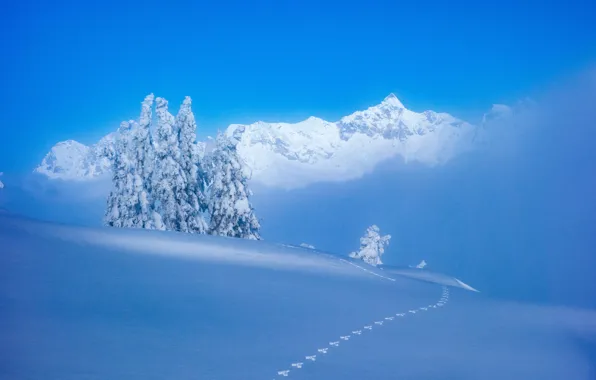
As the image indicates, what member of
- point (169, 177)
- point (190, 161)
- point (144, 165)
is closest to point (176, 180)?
point (169, 177)

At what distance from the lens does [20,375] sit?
756 cm

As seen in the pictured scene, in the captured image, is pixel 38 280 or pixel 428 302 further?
pixel 428 302

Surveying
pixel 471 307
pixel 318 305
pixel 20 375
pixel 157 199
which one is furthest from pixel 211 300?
pixel 157 199

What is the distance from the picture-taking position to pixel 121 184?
1588 inches

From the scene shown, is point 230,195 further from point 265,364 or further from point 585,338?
point 265,364

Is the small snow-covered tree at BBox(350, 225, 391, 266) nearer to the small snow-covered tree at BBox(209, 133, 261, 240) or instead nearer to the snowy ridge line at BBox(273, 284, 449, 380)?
the small snow-covered tree at BBox(209, 133, 261, 240)

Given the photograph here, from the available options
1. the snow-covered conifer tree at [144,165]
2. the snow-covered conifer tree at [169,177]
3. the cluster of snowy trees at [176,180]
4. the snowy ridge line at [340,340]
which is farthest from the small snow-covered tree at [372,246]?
the snowy ridge line at [340,340]

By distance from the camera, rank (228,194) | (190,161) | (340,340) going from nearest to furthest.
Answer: (340,340) → (228,194) → (190,161)

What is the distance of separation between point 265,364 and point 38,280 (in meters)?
6.24

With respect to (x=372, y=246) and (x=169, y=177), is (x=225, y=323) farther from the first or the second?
(x=372, y=246)

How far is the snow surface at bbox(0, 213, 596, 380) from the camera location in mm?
9102

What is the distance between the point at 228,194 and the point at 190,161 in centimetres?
387

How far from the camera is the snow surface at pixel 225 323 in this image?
9102mm

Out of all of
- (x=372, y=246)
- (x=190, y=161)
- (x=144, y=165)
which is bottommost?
(x=372, y=246)
